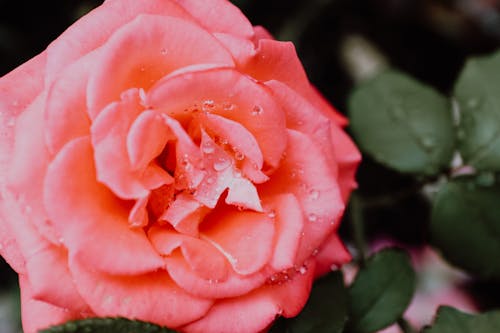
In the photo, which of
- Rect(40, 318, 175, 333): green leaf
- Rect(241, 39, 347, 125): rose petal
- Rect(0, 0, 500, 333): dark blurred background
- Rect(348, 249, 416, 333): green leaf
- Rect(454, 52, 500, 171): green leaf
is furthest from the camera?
Rect(0, 0, 500, 333): dark blurred background

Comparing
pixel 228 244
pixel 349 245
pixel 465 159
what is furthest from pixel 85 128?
pixel 349 245

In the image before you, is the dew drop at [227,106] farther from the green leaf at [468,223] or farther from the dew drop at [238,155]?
the green leaf at [468,223]

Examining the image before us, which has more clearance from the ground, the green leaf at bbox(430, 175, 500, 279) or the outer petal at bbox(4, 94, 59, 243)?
the outer petal at bbox(4, 94, 59, 243)

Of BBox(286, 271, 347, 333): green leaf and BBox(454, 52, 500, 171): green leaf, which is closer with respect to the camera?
BBox(286, 271, 347, 333): green leaf

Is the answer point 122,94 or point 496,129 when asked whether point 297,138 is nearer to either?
point 122,94

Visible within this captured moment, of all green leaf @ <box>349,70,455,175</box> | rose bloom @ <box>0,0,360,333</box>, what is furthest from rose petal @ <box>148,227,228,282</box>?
green leaf @ <box>349,70,455,175</box>

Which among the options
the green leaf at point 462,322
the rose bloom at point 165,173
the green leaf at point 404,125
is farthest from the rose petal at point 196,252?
the green leaf at point 404,125

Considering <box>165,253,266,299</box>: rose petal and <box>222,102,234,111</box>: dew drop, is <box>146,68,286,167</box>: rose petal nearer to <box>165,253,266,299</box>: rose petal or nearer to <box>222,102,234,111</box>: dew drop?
<box>222,102,234,111</box>: dew drop
